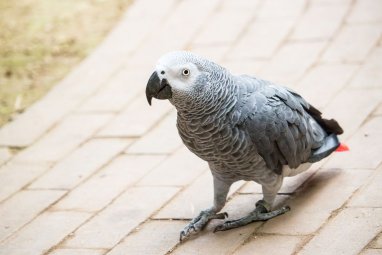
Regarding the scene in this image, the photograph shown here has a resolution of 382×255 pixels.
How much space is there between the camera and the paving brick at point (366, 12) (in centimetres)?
496

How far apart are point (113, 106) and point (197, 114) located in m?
1.79

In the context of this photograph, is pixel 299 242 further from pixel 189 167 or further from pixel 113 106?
pixel 113 106

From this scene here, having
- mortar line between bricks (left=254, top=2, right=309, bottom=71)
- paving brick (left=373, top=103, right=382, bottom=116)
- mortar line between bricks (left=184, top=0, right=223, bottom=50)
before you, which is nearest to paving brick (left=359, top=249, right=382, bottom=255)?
paving brick (left=373, top=103, right=382, bottom=116)

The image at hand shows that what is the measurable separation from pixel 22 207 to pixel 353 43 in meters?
2.41

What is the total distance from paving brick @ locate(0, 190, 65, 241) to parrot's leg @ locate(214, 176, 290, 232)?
39.7 inches

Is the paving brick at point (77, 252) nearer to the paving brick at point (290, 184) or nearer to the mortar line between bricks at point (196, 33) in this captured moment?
the paving brick at point (290, 184)

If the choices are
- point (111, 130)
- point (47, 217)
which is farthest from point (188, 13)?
point (47, 217)

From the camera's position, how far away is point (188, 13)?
552 centimetres

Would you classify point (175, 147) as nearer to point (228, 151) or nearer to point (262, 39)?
point (228, 151)

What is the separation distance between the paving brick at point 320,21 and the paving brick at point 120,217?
1.80 meters

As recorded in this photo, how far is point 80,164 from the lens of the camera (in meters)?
4.10

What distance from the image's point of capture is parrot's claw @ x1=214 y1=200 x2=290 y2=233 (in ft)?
10.8

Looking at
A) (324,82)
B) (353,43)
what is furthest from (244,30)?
(324,82)

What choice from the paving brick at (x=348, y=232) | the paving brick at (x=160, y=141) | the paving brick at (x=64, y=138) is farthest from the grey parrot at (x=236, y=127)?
the paving brick at (x=64, y=138)
